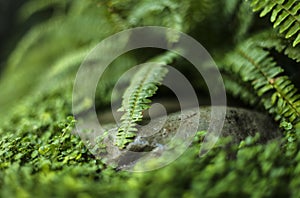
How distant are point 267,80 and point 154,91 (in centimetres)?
71

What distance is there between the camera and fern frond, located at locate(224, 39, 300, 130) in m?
2.20

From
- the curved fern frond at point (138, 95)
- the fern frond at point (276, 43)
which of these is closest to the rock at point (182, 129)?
the curved fern frond at point (138, 95)

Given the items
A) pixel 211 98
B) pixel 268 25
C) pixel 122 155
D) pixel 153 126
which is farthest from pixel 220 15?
pixel 122 155

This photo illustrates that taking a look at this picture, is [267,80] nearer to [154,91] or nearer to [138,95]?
[154,91]

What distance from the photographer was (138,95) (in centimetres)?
219

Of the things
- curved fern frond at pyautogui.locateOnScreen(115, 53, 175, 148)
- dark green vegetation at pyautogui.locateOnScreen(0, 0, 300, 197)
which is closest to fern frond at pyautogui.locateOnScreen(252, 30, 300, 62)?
dark green vegetation at pyautogui.locateOnScreen(0, 0, 300, 197)

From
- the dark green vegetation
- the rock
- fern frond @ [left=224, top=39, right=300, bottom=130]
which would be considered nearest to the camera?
the dark green vegetation

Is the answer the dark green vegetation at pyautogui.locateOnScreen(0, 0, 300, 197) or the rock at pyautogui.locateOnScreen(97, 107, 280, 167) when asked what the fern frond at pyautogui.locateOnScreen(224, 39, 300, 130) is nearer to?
the dark green vegetation at pyautogui.locateOnScreen(0, 0, 300, 197)

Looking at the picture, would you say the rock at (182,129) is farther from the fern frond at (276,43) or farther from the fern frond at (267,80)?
the fern frond at (276,43)

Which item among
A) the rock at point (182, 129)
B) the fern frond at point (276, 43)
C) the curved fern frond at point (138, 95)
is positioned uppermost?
the fern frond at point (276, 43)

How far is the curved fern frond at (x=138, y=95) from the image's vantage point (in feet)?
6.70

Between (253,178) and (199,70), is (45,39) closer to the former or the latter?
(199,70)

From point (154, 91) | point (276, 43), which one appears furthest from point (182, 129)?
point (276, 43)

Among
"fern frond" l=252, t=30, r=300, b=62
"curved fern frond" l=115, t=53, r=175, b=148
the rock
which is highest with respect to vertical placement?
"fern frond" l=252, t=30, r=300, b=62
